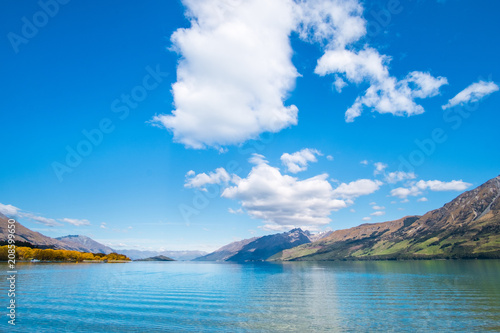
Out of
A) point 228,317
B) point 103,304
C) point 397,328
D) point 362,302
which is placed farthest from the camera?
point 362,302

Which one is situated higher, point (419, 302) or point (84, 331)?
point (84, 331)

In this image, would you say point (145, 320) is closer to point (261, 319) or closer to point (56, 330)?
point (56, 330)

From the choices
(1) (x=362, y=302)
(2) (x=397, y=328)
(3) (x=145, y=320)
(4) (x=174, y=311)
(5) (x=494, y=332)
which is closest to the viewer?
(5) (x=494, y=332)

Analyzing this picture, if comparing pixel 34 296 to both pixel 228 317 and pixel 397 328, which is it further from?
pixel 397 328

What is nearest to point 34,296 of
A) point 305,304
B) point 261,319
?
point 261,319

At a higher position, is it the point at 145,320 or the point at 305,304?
the point at 145,320

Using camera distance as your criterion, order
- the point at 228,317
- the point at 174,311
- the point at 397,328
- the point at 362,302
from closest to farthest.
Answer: the point at 397,328 < the point at 228,317 < the point at 174,311 < the point at 362,302

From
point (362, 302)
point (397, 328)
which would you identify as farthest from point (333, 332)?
point (362, 302)

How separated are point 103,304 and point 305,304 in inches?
1689

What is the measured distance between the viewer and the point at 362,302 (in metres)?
58.3

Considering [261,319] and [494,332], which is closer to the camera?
[494,332]

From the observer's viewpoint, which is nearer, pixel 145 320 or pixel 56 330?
pixel 56 330

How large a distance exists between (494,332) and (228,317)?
125ft

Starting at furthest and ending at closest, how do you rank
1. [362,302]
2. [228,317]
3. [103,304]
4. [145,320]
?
[362,302] → [103,304] → [228,317] → [145,320]
